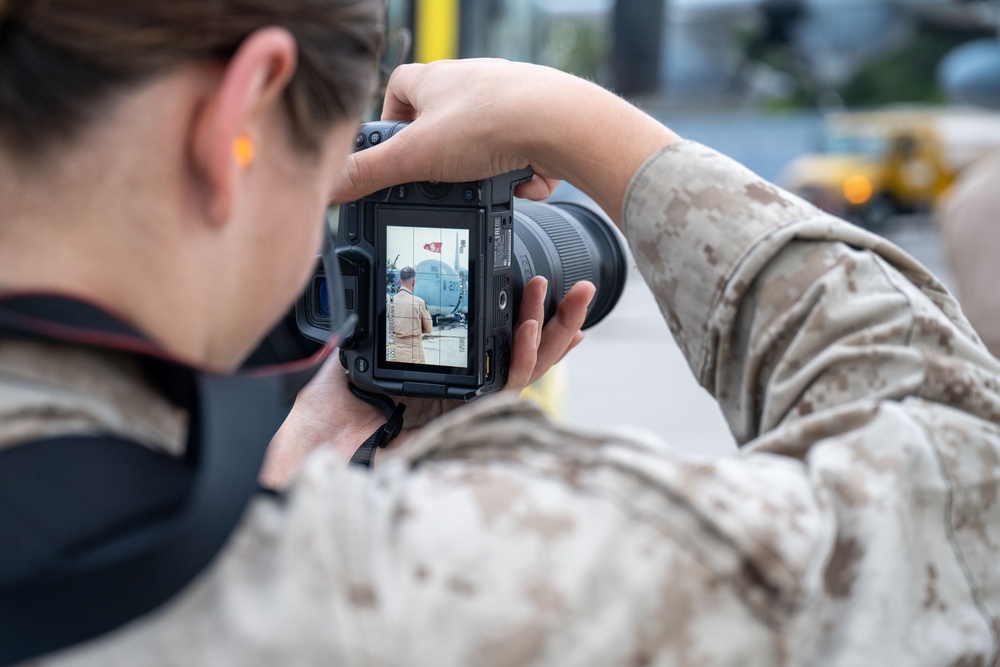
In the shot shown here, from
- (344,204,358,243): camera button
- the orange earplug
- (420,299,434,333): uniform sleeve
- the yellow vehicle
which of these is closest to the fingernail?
(420,299,434,333): uniform sleeve

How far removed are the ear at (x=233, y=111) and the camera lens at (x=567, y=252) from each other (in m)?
0.73

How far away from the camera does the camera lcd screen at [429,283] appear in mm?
1230

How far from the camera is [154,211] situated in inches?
24.8

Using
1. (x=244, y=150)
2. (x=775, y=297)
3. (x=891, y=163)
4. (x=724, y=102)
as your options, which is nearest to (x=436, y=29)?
(x=775, y=297)

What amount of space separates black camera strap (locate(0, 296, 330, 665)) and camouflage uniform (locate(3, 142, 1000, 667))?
2 cm

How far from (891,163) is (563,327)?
15.1 metres

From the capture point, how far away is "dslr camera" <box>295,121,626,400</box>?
122 centimetres

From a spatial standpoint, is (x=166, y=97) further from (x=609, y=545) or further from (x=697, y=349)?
(x=697, y=349)

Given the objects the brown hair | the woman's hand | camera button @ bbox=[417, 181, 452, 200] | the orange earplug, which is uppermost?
the brown hair

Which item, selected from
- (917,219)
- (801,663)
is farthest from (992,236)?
(917,219)

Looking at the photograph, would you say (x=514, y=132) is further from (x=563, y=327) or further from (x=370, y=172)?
(x=563, y=327)

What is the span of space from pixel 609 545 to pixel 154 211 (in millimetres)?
319

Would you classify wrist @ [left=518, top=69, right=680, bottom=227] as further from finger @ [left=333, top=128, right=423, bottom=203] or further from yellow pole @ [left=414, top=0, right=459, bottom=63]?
yellow pole @ [left=414, top=0, right=459, bottom=63]

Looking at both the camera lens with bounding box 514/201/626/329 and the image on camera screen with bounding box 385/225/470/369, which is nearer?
the image on camera screen with bounding box 385/225/470/369
